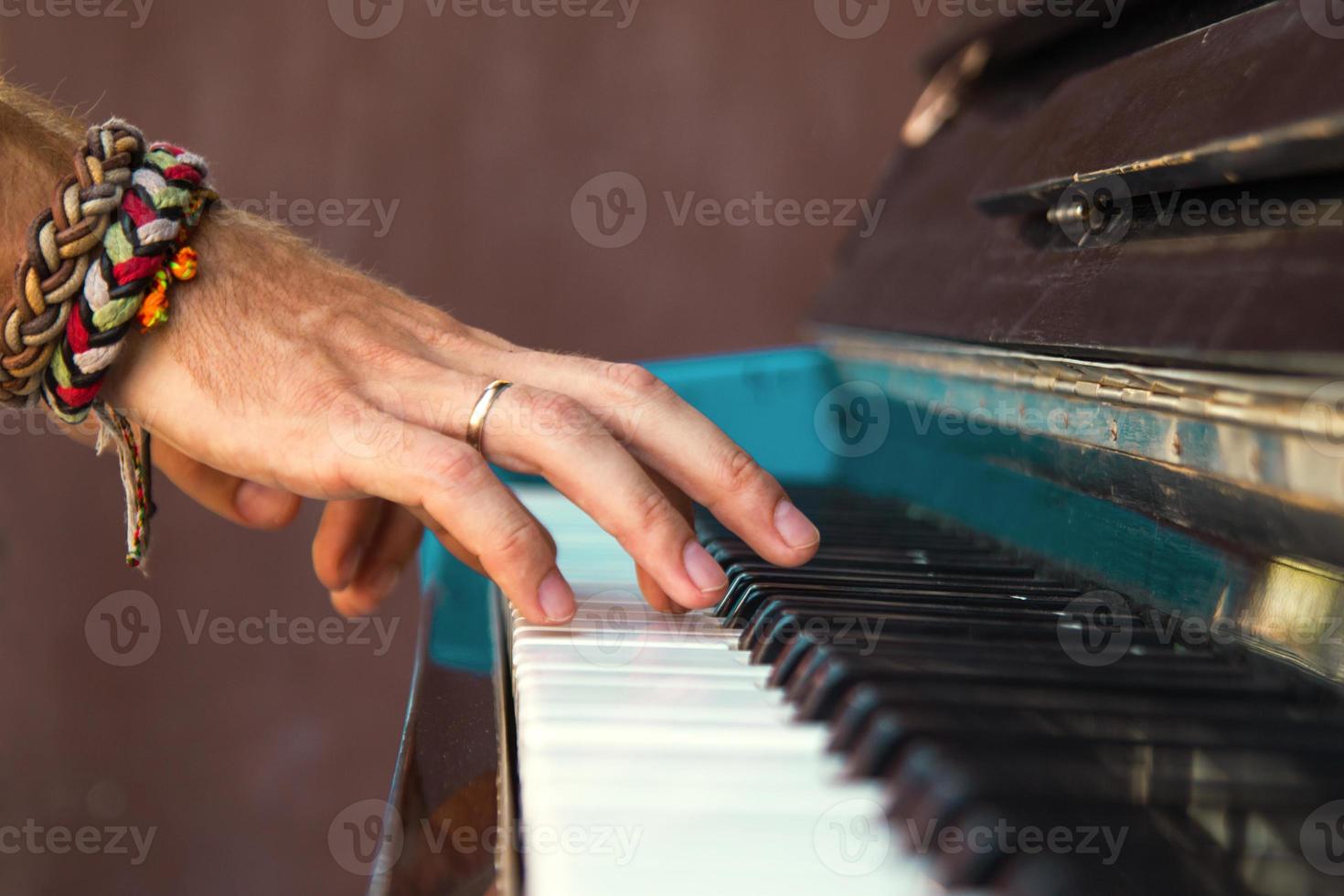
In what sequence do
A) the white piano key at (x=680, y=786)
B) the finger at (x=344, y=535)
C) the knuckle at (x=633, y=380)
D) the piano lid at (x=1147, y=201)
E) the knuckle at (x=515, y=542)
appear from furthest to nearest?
the finger at (x=344, y=535) < the knuckle at (x=633, y=380) < the knuckle at (x=515, y=542) < the piano lid at (x=1147, y=201) < the white piano key at (x=680, y=786)

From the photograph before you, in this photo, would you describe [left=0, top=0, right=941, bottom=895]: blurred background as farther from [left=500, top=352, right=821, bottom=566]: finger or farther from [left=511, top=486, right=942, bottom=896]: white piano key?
[left=511, top=486, right=942, bottom=896]: white piano key

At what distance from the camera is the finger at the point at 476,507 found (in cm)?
74

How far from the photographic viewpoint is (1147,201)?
2.62 feet

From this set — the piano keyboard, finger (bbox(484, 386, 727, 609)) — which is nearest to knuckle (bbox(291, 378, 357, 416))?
finger (bbox(484, 386, 727, 609))

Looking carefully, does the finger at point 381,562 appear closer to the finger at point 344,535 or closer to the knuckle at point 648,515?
A: the finger at point 344,535

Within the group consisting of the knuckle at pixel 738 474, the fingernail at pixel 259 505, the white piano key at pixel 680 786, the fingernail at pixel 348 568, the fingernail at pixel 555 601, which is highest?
the fingernail at pixel 259 505

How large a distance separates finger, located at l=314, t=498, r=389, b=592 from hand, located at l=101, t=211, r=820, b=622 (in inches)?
8.0

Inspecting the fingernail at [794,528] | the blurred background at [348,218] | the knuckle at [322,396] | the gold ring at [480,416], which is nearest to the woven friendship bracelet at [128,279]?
the knuckle at [322,396]

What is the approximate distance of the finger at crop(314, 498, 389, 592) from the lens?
1.11 metres

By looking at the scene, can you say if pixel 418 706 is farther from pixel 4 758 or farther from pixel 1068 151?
pixel 4 758

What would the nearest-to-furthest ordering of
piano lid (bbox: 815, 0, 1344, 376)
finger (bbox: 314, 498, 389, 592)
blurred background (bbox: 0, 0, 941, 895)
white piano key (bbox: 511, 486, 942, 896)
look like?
white piano key (bbox: 511, 486, 942, 896), piano lid (bbox: 815, 0, 1344, 376), finger (bbox: 314, 498, 389, 592), blurred background (bbox: 0, 0, 941, 895)

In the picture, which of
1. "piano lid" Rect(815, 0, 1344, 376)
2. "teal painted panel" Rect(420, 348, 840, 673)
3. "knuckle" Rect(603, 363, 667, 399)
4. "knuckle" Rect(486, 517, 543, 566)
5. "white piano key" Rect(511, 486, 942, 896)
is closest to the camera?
"white piano key" Rect(511, 486, 942, 896)

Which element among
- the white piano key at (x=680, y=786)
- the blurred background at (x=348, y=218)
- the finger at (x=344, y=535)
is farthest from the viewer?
the blurred background at (x=348, y=218)

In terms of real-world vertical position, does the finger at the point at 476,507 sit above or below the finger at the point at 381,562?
below
